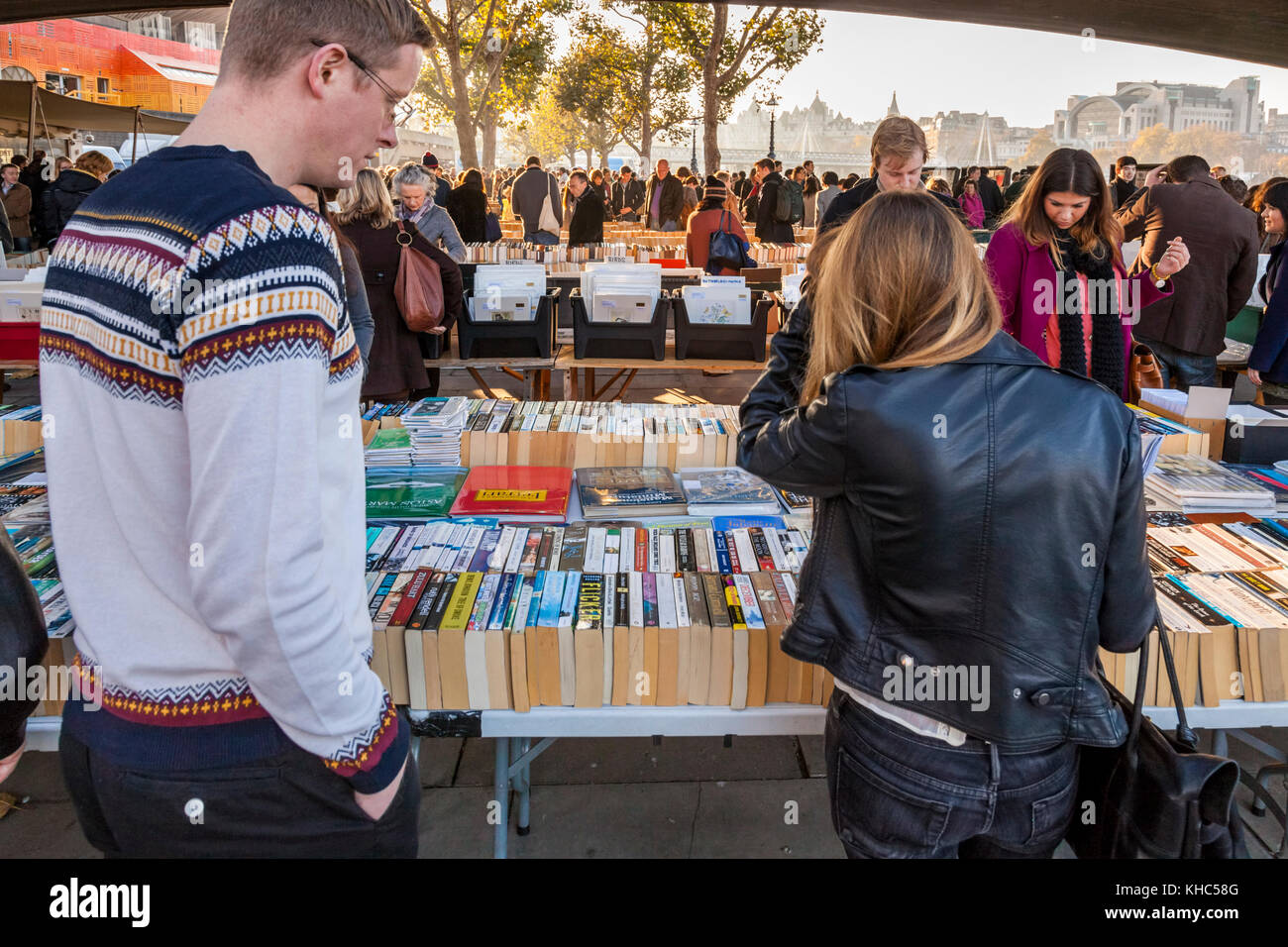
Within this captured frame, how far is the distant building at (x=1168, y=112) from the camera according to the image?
295 feet

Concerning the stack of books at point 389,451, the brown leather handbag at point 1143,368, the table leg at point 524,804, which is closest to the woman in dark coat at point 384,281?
the stack of books at point 389,451

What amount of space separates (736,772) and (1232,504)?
1756 millimetres

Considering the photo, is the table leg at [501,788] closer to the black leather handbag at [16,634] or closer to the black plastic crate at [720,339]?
the black leather handbag at [16,634]

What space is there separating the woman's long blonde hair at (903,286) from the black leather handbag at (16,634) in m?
1.29

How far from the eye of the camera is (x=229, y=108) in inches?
42.2

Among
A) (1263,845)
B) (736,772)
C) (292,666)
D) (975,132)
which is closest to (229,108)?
(292,666)

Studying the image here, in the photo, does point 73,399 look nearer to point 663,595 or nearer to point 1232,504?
point 663,595

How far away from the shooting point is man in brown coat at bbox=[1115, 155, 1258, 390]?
16.8 feet

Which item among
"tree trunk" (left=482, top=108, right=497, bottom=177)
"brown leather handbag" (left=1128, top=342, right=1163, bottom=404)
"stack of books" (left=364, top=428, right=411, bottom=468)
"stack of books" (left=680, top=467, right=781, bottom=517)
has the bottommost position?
"stack of books" (left=680, top=467, right=781, bottom=517)

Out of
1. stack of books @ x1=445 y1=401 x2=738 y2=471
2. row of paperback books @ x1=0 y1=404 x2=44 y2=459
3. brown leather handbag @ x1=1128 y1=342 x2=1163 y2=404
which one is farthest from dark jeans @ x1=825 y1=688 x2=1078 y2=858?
brown leather handbag @ x1=1128 y1=342 x2=1163 y2=404

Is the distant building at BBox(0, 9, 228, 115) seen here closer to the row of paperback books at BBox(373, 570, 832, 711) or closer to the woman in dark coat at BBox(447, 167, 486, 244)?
the woman in dark coat at BBox(447, 167, 486, 244)

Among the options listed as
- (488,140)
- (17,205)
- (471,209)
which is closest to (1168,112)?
(488,140)

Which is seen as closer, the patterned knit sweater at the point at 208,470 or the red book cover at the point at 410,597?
the patterned knit sweater at the point at 208,470

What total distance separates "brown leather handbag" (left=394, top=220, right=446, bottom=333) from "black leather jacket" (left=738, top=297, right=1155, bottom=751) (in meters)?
3.77
